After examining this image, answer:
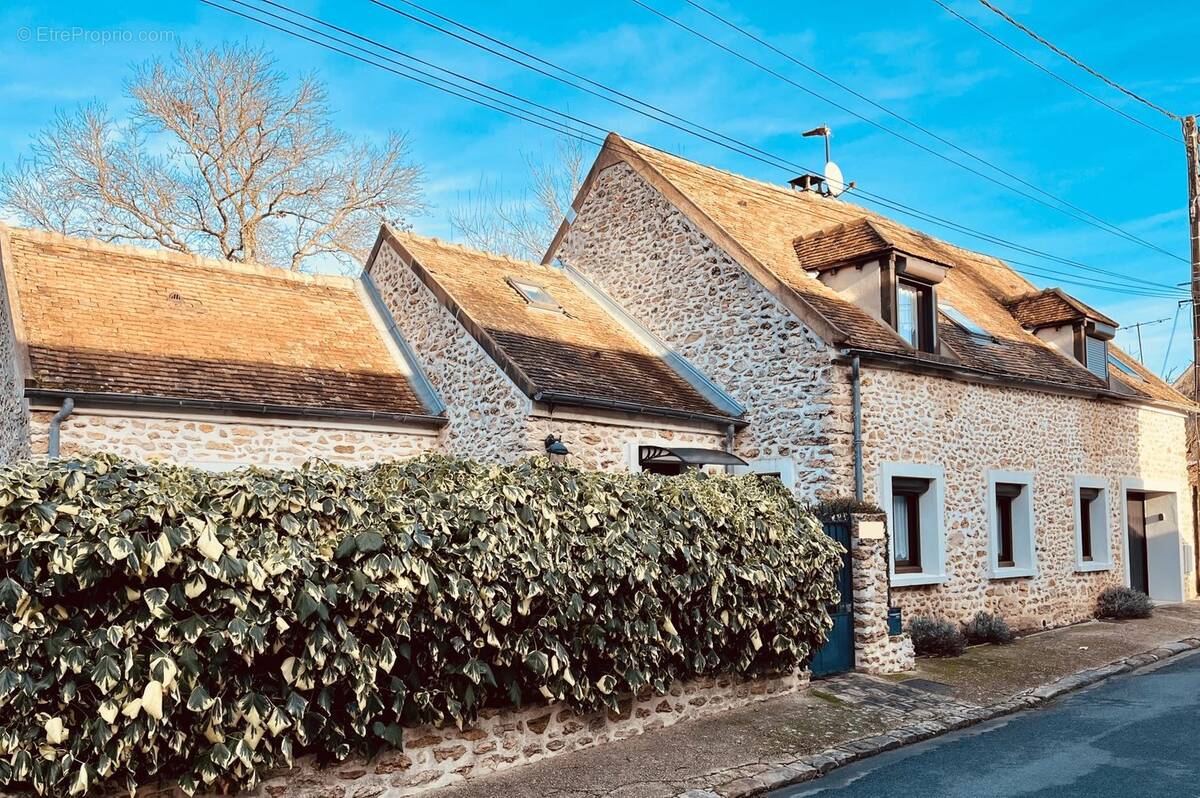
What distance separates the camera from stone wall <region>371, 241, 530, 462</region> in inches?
464

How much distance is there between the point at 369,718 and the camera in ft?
19.0

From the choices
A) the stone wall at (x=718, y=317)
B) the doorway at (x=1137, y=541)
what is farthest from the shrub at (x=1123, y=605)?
the stone wall at (x=718, y=317)

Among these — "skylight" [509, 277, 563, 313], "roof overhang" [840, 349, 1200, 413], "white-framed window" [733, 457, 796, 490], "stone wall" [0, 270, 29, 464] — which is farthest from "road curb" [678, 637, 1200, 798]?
"skylight" [509, 277, 563, 313]

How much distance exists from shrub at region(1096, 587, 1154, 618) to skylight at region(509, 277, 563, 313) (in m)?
10.1

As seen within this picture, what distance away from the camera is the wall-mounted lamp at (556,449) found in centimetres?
1062

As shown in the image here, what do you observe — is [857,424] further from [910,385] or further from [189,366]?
[189,366]

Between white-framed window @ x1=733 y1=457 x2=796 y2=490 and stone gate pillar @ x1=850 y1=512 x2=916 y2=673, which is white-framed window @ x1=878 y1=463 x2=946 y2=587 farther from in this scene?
stone gate pillar @ x1=850 y1=512 x2=916 y2=673

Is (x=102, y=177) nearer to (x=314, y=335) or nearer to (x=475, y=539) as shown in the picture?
(x=314, y=335)

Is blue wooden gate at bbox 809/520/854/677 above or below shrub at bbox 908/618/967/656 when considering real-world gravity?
above

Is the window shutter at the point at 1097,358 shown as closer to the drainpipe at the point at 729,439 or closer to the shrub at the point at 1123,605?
the shrub at the point at 1123,605

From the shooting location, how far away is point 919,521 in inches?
516

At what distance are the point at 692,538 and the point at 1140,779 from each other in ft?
11.8

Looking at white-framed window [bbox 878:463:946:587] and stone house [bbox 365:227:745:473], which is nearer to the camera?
stone house [bbox 365:227:745:473]

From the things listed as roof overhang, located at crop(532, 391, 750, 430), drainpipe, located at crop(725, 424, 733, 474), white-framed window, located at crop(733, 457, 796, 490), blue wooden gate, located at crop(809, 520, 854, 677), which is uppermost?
roof overhang, located at crop(532, 391, 750, 430)
